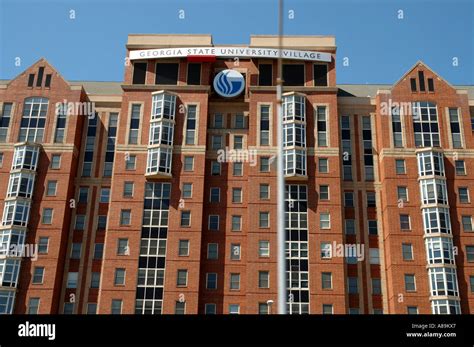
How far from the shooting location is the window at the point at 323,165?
6625 cm

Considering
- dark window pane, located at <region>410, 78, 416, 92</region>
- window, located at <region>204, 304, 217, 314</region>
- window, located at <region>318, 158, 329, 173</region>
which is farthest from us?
dark window pane, located at <region>410, 78, 416, 92</region>

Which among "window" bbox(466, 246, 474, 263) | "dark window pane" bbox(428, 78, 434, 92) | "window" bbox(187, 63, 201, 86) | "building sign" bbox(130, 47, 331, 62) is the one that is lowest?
"window" bbox(466, 246, 474, 263)

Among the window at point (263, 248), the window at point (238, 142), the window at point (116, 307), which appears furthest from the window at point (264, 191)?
the window at point (116, 307)

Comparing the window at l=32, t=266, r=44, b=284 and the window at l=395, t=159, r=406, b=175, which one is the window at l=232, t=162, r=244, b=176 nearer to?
the window at l=395, t=159, r=406, b=175

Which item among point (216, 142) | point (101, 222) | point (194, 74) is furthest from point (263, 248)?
point (194, 74)

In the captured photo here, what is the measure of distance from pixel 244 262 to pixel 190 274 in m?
5.94

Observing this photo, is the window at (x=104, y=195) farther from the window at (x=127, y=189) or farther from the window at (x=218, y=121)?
the window at (x=218, y=121)

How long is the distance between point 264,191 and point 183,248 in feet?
35.3

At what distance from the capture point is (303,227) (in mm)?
64062

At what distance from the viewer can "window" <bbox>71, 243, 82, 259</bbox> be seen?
64.8 metres

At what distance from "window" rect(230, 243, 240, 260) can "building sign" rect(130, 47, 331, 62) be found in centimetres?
2249

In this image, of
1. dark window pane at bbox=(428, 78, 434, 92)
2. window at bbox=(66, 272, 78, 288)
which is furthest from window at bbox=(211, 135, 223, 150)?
dark window pane at bbox=(428, 78, 434, 92)

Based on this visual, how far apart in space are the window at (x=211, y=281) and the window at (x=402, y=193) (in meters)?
21.6
